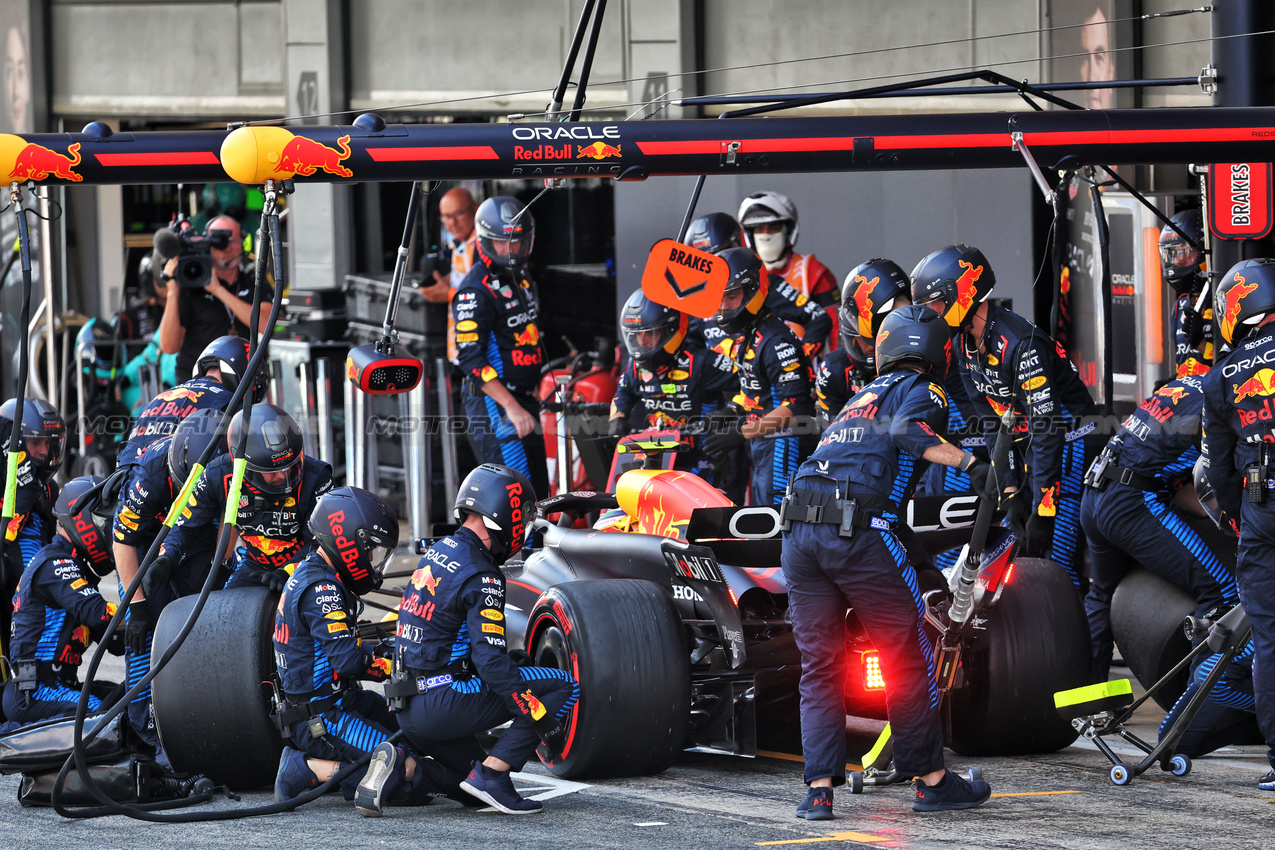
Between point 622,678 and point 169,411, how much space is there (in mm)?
2965

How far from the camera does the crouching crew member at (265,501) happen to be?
7.26 metres

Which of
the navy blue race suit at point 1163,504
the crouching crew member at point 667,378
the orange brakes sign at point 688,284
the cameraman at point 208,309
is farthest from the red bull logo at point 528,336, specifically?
the navy blue race suit at point 1163,504

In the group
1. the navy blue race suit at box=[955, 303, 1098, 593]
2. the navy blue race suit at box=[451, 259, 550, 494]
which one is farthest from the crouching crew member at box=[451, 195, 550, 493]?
the navy blue race suit at box=[955, 303, 1098, 593]

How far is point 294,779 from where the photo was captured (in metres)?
6.45

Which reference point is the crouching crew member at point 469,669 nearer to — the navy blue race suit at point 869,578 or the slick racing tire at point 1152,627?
the navy blue race suit at point 869,578

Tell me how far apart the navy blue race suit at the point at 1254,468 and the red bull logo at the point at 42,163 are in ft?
13.6

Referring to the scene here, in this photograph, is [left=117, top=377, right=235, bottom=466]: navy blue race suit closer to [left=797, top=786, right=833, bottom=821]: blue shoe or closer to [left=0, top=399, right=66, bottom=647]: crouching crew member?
[left=0, top=399, right=66, bottom=647]: crouching crew member

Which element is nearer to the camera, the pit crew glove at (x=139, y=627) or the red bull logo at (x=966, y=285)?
the pit crew glove at (x=139, y=627)

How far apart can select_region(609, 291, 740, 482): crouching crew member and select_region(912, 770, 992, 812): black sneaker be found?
389cm

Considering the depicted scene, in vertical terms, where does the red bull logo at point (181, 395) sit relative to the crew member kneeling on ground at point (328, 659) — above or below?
above

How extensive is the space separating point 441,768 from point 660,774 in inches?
35.6

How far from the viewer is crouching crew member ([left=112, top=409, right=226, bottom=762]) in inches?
296

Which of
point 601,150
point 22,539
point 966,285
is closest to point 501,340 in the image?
point 22,539

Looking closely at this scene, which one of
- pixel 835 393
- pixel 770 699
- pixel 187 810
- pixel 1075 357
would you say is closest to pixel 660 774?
pixel 770 699
